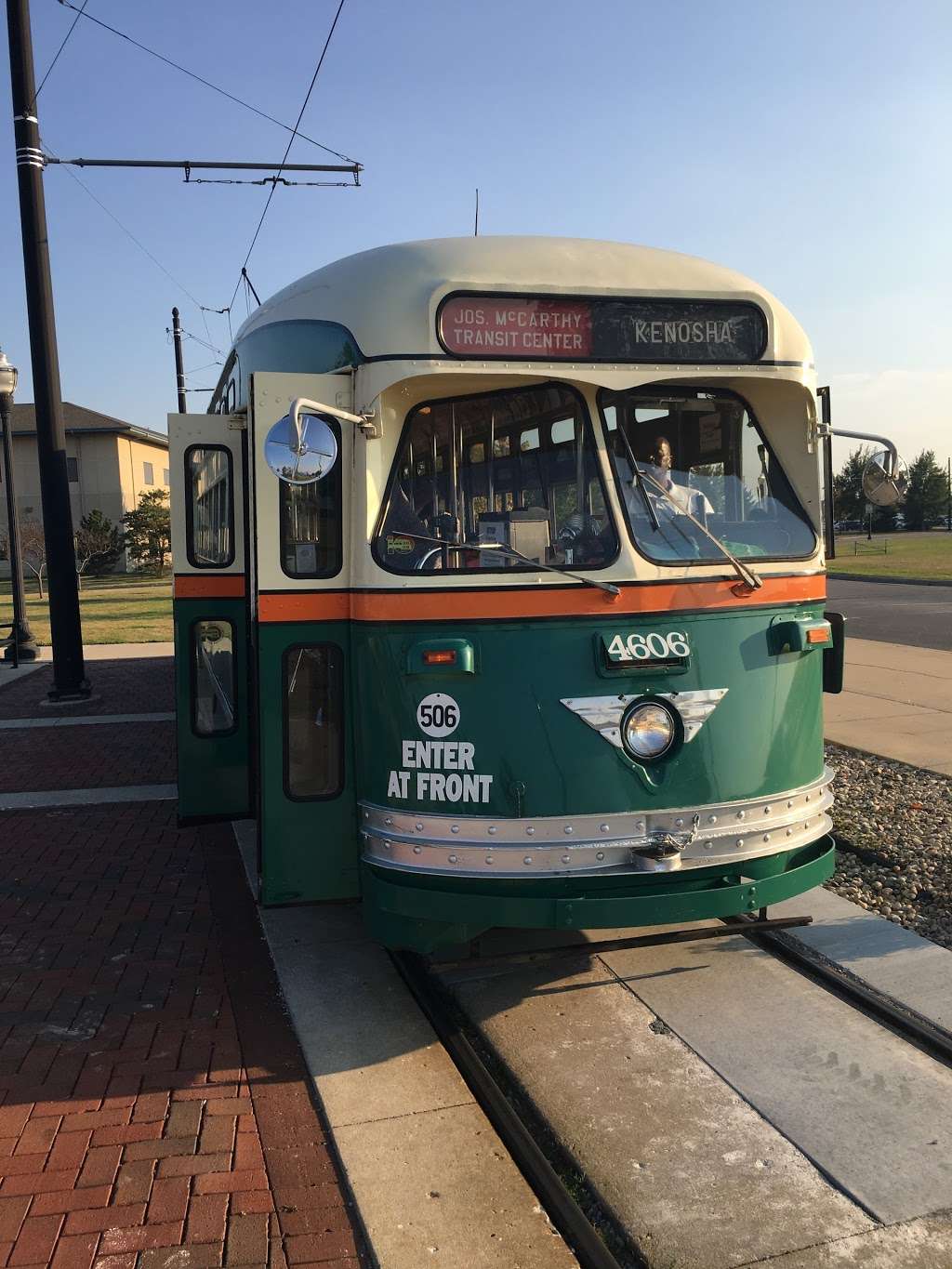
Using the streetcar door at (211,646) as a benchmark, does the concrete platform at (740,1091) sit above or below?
below

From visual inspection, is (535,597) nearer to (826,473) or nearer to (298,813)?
(298,813)

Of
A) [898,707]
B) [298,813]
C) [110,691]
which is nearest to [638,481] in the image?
[298,813]

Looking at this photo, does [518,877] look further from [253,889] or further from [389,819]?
[253,889]

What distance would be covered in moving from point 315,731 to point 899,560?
40064 mm

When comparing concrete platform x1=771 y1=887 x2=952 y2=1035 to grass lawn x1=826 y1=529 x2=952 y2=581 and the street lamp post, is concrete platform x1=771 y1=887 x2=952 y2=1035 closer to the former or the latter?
the street lamp post

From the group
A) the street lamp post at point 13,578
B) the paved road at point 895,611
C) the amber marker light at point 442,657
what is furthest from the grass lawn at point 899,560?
the amber marker light at point 442,657

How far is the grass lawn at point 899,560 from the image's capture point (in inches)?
1297

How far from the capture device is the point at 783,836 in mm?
4398

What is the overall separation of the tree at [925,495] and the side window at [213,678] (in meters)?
66.8

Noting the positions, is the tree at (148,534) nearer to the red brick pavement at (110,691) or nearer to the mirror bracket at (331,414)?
the red brick pavement at (110,691)

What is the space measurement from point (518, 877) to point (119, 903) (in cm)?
288

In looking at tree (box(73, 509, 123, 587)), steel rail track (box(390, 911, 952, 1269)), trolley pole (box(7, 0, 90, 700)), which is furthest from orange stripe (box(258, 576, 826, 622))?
tree (box(73, 509, 123, 587))

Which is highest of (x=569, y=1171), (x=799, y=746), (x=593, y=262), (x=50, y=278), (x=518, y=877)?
(x=50, y=278)

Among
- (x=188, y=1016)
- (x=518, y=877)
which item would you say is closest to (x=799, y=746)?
(x=518, y=877)
